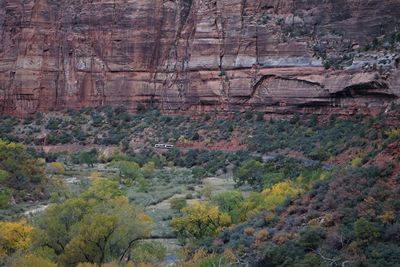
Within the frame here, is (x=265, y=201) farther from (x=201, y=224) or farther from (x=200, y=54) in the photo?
(x=200, y=54)

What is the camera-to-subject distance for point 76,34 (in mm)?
74250

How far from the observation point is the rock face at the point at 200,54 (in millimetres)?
56344

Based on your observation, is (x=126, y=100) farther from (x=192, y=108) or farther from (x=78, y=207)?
(x=78, y=207)

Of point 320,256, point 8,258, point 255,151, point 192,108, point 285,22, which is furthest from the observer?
point 192,108

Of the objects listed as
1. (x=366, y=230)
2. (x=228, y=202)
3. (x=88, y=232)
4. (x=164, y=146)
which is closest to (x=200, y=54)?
(x=164, y=146)

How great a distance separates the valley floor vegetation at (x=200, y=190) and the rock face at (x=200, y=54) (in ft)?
7.04

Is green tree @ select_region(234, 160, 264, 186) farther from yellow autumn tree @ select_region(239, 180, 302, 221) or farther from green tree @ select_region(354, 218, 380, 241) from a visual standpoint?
green tree @ select_region(354, 218, 380, 241)

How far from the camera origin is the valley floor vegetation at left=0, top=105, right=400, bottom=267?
2077 centimetres

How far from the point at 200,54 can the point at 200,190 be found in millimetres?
26423

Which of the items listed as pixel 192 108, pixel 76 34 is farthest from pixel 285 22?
pixel 76 34

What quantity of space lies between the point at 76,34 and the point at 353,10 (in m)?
31.4

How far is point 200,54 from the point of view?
67.1 m

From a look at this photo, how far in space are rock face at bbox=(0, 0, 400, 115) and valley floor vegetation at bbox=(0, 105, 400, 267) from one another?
215 centimetres

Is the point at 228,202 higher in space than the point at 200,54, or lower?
lower
